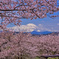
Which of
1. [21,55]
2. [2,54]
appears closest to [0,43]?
[2,54]

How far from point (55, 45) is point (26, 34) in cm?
464

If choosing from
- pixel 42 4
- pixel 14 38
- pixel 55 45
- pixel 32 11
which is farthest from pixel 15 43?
pixel 55 45

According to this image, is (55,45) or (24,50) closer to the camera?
(24,50)

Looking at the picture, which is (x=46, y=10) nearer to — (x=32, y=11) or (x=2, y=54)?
(x=32, y=11)

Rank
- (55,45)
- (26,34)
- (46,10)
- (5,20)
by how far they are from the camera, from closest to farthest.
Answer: (26,34)
(46,10)
(5,20)
(55,45)

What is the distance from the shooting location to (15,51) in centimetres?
805

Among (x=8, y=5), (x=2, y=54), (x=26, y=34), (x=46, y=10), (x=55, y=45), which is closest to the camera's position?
(x=2, y=54)

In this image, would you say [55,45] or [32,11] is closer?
[32,11]

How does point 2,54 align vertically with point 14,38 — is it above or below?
below

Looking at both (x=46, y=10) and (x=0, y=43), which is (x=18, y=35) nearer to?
(x=0, y=43)

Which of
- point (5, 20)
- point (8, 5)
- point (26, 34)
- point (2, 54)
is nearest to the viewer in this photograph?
point (2, 54)

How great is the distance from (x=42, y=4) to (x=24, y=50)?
3.34m

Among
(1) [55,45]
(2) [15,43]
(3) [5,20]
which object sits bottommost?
(1) [55,45]

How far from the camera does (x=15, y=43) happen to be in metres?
8.27
